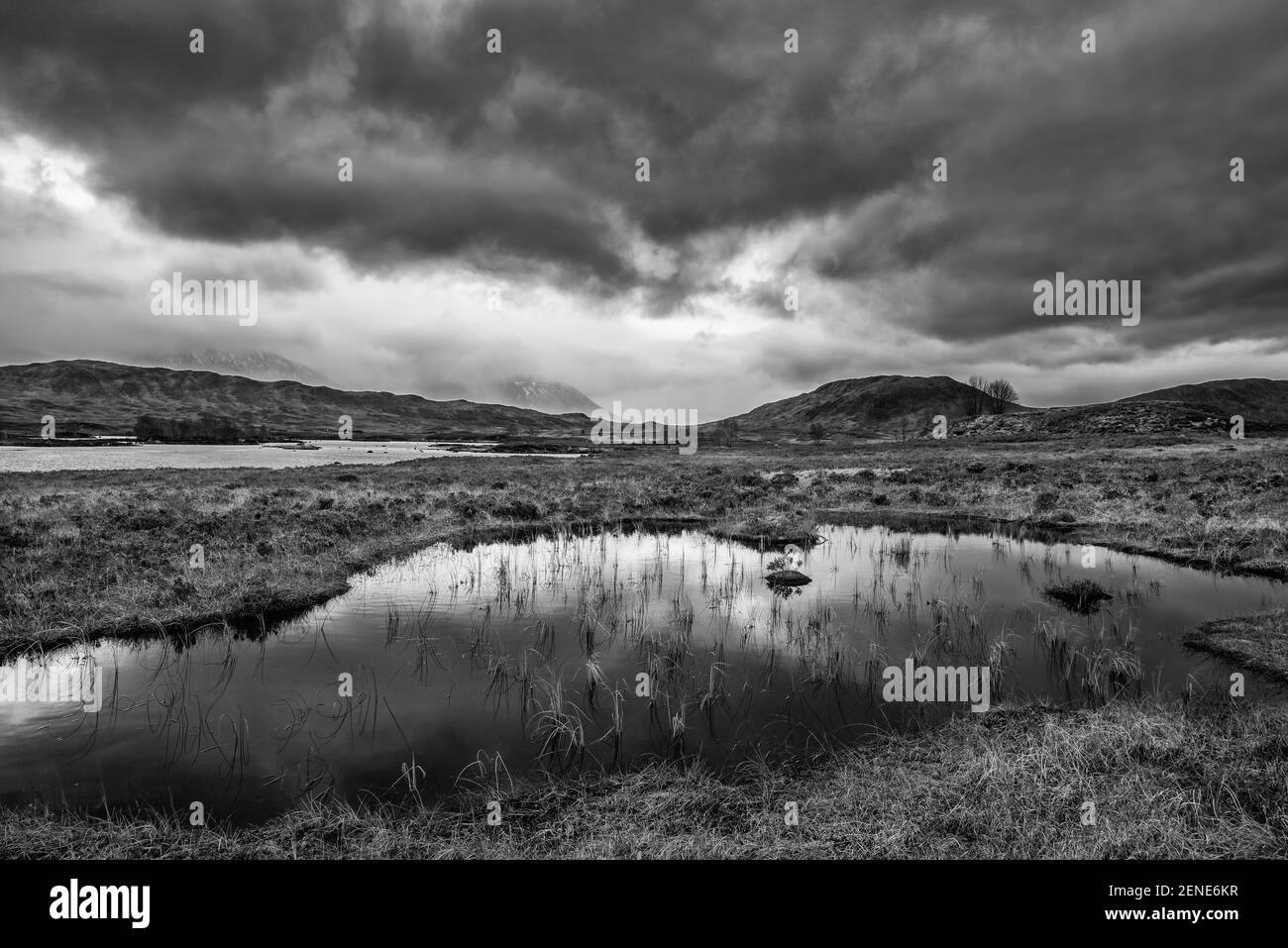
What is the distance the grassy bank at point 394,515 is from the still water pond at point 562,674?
7.10 ft

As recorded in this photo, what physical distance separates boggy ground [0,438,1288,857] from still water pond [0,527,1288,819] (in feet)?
2.73

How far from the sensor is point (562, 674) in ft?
34.2

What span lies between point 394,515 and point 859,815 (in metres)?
25.4

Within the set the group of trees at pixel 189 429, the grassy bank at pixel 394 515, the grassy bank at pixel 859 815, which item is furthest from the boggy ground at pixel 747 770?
the group of trees at pixel 189 429

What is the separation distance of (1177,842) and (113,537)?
90.8ft

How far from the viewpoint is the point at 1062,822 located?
5832 millimetres

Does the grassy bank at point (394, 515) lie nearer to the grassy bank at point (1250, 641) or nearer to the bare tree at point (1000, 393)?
the grassy bank at point (1250, 641)

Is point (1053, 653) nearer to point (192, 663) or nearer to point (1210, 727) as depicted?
point (1210, 727)

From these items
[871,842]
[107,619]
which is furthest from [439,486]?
[871,842]

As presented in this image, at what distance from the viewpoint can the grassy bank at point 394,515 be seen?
14.1 metres
